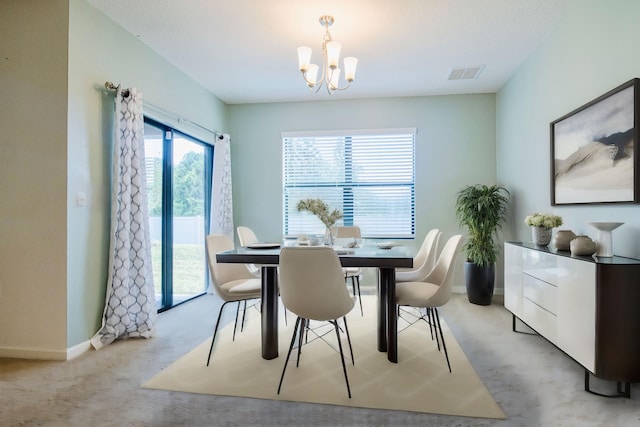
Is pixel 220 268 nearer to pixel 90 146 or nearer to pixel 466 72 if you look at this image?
pixel 90 146

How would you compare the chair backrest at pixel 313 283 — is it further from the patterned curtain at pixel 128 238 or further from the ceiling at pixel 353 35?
the ceiling at pixel 353 35

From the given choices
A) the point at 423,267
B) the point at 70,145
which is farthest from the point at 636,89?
the point at 70,145

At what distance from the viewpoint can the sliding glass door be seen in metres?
3.72

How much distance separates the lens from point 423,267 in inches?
123

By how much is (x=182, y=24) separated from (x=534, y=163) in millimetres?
3666

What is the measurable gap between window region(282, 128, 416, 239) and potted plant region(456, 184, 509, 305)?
2.81 feet

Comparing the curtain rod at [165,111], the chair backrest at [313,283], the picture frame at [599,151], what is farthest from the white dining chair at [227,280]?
the picture frame at [599,151]

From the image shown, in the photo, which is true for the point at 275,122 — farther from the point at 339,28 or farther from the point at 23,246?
the point at 23,246

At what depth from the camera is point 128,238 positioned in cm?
290

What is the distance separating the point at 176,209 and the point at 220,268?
4.94ft

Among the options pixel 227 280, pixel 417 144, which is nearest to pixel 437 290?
pixel 227 280

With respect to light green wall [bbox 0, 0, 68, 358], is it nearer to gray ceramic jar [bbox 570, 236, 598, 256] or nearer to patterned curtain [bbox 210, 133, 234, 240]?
patterned curtain [bbox 210, 133, 234, 240]

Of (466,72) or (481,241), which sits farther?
(481,241)

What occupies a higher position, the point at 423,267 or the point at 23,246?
the point at 23,246
